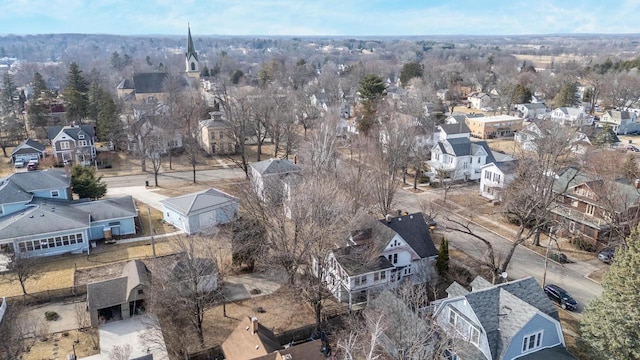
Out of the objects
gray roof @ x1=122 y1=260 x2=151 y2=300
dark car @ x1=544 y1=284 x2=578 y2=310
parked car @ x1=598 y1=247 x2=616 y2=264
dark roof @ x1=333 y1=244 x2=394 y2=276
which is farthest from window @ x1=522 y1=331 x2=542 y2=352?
gray roof @ x1=122 y1=260 x2=151 y2=300

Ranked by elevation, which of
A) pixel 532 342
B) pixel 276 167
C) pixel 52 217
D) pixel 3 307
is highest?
pixel 276 167

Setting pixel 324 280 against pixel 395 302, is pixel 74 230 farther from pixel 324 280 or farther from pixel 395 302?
pixel 395 302

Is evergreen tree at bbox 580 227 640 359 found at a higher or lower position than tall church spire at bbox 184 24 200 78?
lower

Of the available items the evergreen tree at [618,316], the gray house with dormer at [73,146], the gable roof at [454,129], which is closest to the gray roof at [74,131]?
the gray house with dormer at [73,146]

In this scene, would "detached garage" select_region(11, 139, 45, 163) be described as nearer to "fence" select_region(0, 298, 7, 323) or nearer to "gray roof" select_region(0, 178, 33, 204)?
"gray roof" select_region(0, 178, 33, 204)

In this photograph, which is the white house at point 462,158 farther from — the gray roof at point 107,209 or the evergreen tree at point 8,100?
the evergreen tree at point 8,100

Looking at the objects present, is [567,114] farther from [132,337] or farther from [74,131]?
[132,337]

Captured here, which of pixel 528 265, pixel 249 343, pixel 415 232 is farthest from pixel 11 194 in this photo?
pixel 528 265
